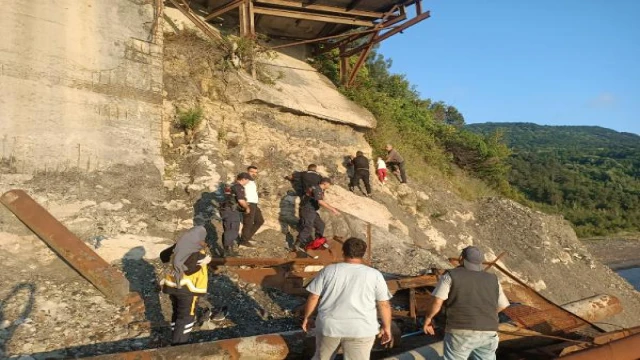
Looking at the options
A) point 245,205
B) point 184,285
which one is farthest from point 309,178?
point 184,285

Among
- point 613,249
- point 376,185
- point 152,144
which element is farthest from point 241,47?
point 613,249

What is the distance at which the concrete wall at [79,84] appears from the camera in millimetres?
7312

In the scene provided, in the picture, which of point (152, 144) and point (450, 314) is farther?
point (152, 144)

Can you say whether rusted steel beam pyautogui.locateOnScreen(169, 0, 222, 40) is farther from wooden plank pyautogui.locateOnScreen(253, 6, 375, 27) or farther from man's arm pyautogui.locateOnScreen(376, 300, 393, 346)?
man's arm pyautogui.locateOnScreen(376, 300, 393, 346)

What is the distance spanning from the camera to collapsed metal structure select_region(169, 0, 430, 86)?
11.8m

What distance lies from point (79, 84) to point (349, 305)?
6.77 metres

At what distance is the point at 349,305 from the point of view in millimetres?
3566

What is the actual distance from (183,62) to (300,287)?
632 cm

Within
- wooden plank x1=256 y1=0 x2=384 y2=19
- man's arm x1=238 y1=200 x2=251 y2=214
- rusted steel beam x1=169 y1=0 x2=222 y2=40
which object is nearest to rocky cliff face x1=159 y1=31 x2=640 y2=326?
rusted steel beam x1=169 y1=0 x2=222 y2=40

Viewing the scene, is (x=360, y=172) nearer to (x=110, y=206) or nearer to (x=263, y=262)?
(x=263, y=262)

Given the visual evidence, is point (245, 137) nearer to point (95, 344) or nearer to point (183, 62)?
point (183, 62)

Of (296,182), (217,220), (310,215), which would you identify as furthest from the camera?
(296,182)

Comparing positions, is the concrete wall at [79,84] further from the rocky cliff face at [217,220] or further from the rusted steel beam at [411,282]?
the rusted steel beam at [411,282]

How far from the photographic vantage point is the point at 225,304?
5984 millimetres
